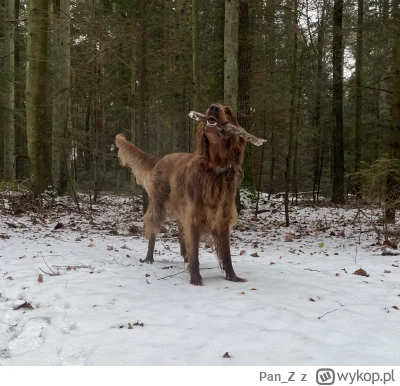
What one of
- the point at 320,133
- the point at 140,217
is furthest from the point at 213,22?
the point at 140,217

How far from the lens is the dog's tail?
5.41m

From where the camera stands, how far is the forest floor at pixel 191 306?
2256 millimetres

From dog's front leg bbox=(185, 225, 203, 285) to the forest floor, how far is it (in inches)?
5.9

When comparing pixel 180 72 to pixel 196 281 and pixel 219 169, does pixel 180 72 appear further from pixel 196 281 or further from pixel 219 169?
pixel 196 281

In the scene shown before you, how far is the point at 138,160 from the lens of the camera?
18.1ft

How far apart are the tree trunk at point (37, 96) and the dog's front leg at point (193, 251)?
22.3 ft

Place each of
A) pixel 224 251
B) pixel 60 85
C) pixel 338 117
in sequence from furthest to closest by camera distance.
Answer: pixel 338 117 → pixel 60 85 → pixel 224 251

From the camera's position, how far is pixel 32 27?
9.71 meters

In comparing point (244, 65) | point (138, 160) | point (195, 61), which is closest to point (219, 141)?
point (138, 160)

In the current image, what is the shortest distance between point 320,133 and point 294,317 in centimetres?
1449

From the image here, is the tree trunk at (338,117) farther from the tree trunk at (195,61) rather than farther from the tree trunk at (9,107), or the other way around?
the tree trunk at (9,107)

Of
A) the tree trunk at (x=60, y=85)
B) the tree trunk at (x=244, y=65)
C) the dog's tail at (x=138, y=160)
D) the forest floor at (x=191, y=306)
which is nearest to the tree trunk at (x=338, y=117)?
the tree trunk at (x=244, y=65)

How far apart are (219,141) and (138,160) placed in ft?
6.73

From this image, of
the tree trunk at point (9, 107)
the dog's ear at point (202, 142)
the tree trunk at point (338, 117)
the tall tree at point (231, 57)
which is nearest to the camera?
the dog's ear at point (202, 142)
